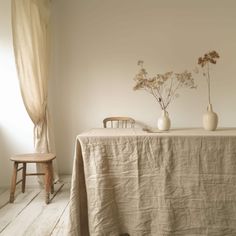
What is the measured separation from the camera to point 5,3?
2.93 metres

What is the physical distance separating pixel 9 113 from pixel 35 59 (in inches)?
29.2

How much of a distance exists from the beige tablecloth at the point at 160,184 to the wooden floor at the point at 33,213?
0.38 m

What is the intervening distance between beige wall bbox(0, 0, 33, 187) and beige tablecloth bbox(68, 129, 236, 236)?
1467mm

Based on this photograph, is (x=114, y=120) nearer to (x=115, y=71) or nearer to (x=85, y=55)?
(x=115, y=71)

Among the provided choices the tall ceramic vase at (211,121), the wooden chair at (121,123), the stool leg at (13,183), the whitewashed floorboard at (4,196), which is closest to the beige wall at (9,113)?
the whitewashed floorboard at (4,196)

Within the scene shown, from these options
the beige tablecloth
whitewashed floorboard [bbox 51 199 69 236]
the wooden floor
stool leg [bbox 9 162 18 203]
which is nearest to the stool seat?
stool leg [bbox 9 162 18 203]

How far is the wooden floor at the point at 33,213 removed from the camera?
209 cm

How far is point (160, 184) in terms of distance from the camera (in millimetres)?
1913

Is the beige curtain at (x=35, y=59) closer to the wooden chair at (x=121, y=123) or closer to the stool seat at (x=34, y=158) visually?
the stool seat at (x=34, y=158)

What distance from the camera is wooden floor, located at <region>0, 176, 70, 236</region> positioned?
2086mm

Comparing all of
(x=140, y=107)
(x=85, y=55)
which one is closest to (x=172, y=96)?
(x=140, y=107)

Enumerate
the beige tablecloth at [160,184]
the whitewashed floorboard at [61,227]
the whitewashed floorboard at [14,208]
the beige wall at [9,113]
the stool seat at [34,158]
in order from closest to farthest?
the beige tablecloth at [160,184], the whitewashed floorboard at [61,227], the whitewashed floorboard at [14,208], the stool seat at [34,158], the beige wall at [9,113]

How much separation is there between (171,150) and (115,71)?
1.77 m

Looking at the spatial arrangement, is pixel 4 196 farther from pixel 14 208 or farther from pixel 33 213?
pixel 33 213
